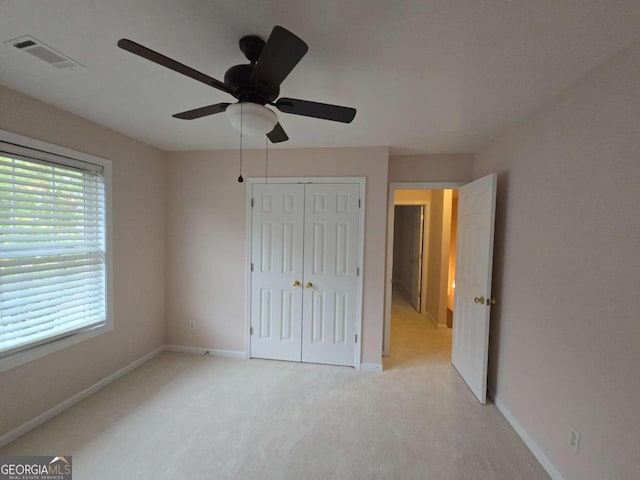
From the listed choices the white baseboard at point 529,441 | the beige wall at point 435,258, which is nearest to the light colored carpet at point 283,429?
the white baseboard at point 529,441

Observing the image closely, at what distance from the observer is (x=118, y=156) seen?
261 centimetres

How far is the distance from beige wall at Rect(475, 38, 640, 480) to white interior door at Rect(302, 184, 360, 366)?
1.41m

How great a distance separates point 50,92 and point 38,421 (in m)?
2.40

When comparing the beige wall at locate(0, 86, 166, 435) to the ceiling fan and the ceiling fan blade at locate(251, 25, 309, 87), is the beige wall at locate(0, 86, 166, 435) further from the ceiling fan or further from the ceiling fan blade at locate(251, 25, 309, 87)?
the ceiling fan blade at locate(251, 25, 309, 87)

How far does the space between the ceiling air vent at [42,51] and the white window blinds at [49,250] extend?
79 centimetres

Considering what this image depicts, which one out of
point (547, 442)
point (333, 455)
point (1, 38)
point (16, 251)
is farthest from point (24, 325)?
point (547, 442)

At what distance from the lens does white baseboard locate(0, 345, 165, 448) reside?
1833 mm

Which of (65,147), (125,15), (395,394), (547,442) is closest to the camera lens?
(125,15)

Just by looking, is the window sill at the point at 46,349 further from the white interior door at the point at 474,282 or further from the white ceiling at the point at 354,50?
the white interior door at the point at 474,282

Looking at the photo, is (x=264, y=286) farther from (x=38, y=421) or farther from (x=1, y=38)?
(x=1, y=38)

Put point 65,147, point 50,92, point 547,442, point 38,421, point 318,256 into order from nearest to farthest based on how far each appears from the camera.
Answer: point 547,442 → point 50,92 → point 38,421 → point 65,147 → point 318,256

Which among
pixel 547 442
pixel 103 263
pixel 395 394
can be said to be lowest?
pixel 395 394

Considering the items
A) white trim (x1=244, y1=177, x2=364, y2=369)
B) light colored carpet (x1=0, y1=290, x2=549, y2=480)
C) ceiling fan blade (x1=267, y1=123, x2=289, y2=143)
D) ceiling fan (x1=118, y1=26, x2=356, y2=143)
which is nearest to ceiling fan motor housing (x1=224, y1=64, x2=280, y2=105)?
ceiling fan (x1=118, y1=26, x2=356, y2=143)

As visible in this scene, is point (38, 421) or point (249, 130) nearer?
point (249, 130)
